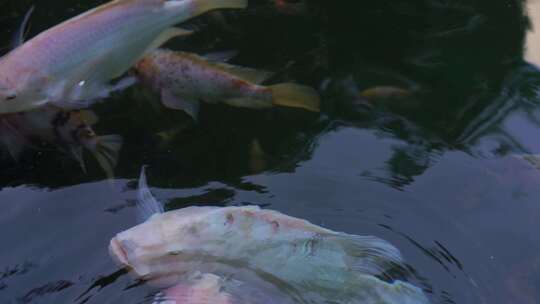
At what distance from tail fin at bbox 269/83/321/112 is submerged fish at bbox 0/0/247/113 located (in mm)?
596

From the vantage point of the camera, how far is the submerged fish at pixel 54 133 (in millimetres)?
2830

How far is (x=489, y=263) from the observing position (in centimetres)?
234

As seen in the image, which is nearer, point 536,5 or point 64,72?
point 64,72

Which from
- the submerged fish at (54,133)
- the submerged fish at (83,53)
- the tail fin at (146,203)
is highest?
the submerged fish at (83,53)

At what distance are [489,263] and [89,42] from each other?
1883 millimetres

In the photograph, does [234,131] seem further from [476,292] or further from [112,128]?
[476,292]

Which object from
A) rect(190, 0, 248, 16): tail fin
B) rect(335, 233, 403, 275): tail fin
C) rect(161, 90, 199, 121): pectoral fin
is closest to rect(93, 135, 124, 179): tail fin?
rect(161, 90, 199, 121): pectoral fin

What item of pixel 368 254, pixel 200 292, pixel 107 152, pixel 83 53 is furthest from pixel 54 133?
pixel 368 254

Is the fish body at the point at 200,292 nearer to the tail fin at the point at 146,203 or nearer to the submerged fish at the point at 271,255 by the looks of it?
the submerged fish at the point at 271,255

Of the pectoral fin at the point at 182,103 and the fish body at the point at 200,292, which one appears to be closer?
the fish body at the point at 200,292

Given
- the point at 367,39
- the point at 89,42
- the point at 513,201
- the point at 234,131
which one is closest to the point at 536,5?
the point at 367,39

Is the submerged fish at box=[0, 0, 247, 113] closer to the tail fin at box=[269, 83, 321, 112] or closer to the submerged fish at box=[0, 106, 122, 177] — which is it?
the submerged fish at box=[0, 106, 122, 177]

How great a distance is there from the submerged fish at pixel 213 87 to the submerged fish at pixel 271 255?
0.94m

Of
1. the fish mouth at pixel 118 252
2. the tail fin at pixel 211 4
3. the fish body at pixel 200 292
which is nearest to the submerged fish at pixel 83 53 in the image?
the tail fin at pixel 211 4
